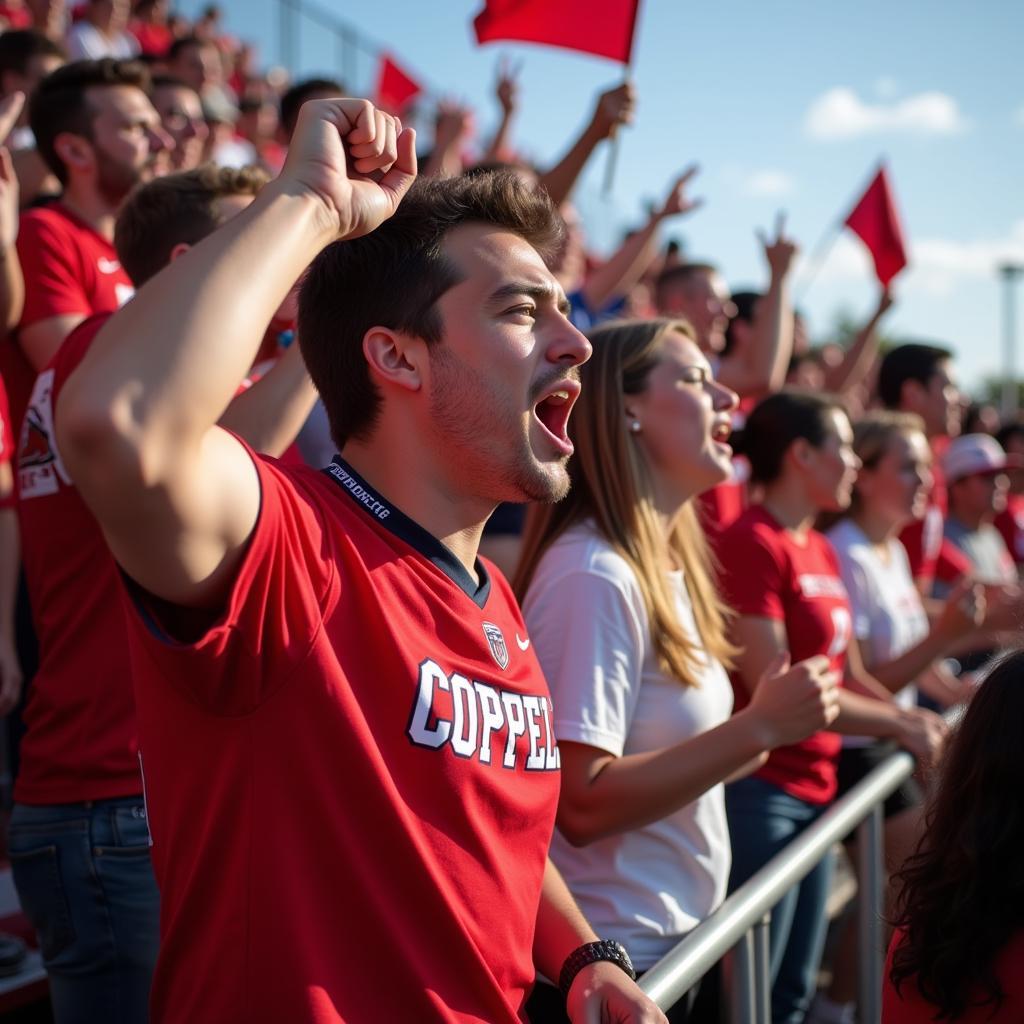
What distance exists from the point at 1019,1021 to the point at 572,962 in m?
0.68

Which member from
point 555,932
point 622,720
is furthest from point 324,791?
point 622,720

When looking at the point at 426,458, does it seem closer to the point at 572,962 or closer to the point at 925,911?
the point at 572,962

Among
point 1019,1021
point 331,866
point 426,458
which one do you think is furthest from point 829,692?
point 331,866

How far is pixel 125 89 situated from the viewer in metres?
3.40

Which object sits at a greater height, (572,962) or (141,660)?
(141,660)

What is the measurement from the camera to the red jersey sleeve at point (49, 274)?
3.02 m

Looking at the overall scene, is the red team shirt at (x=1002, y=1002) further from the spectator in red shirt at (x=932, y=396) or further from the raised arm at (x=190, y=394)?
the spectator in red shirt at (x=932, y=396)

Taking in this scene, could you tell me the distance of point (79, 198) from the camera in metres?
3.31

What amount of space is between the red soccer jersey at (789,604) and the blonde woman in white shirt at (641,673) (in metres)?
0.58

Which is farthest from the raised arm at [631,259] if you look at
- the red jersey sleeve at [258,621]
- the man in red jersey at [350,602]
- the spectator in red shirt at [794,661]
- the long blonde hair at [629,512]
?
the red jersey sleeve at [258,621]

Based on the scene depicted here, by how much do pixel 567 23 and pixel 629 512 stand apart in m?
2.72

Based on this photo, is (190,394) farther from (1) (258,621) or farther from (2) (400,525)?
(2) (400,525)

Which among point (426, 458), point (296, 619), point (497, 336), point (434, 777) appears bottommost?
point (434, 777)

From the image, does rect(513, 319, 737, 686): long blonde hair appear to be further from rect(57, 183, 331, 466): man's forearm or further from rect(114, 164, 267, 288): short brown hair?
rect(57, 183, 331, 466): man's forearm
